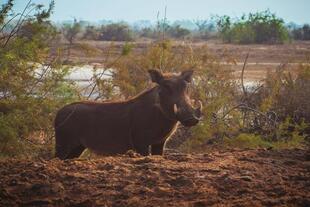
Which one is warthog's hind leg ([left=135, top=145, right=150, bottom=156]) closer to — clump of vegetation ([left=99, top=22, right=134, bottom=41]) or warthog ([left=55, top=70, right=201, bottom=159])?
warthog ([left=55, top=70, right=201, bottom=159])

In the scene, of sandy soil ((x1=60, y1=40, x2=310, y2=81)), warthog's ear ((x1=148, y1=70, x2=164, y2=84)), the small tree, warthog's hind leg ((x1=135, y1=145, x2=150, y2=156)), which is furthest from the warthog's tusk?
sandy soil ((x1=60, y1=40, x2=310, y2=81))

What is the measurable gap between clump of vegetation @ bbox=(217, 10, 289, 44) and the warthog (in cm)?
3710

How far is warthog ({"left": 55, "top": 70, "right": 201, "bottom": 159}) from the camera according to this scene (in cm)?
810

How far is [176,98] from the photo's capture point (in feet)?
26.3

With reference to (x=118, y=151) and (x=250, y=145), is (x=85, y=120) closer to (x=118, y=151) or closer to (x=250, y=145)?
(x=118, y=151)

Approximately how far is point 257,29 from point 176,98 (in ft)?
125

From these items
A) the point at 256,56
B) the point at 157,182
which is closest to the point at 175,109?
the point at 157,182

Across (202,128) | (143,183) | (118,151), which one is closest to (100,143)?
(118,151)

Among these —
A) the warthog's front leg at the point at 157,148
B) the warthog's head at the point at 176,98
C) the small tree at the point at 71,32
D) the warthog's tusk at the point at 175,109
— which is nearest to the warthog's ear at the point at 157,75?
the warthog's head at the point at 176,98

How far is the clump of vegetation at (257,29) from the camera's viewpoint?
148 feet

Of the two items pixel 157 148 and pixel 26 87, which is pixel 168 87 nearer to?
pixel 157 148

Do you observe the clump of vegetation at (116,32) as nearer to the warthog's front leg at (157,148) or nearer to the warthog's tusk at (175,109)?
the warthog's front leg at (157,148)

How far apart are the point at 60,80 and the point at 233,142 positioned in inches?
118

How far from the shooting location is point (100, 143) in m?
8.63
